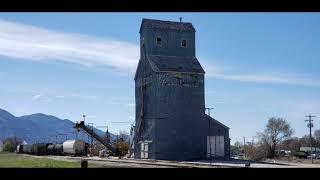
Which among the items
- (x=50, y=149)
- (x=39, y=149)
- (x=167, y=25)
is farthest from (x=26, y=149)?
(x=167, y=25)

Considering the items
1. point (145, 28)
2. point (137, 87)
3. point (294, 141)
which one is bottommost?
point (294, 141)

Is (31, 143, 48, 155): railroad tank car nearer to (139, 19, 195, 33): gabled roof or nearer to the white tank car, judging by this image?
the white tank car

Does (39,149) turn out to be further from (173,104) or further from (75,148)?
(173,104)

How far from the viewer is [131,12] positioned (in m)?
3.97

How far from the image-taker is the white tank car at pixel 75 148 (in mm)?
66750

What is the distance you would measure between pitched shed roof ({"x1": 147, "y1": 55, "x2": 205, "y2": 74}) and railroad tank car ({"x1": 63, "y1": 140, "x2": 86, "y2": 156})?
56.5ft

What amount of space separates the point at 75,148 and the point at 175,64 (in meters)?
18.7

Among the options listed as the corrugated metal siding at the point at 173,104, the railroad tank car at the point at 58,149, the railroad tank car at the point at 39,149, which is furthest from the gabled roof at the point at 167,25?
the railroad tank car at the point at 39,149

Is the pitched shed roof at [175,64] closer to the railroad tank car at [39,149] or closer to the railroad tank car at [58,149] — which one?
the railroad tank car at [58,149]

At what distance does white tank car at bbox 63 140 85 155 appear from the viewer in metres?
66.8
